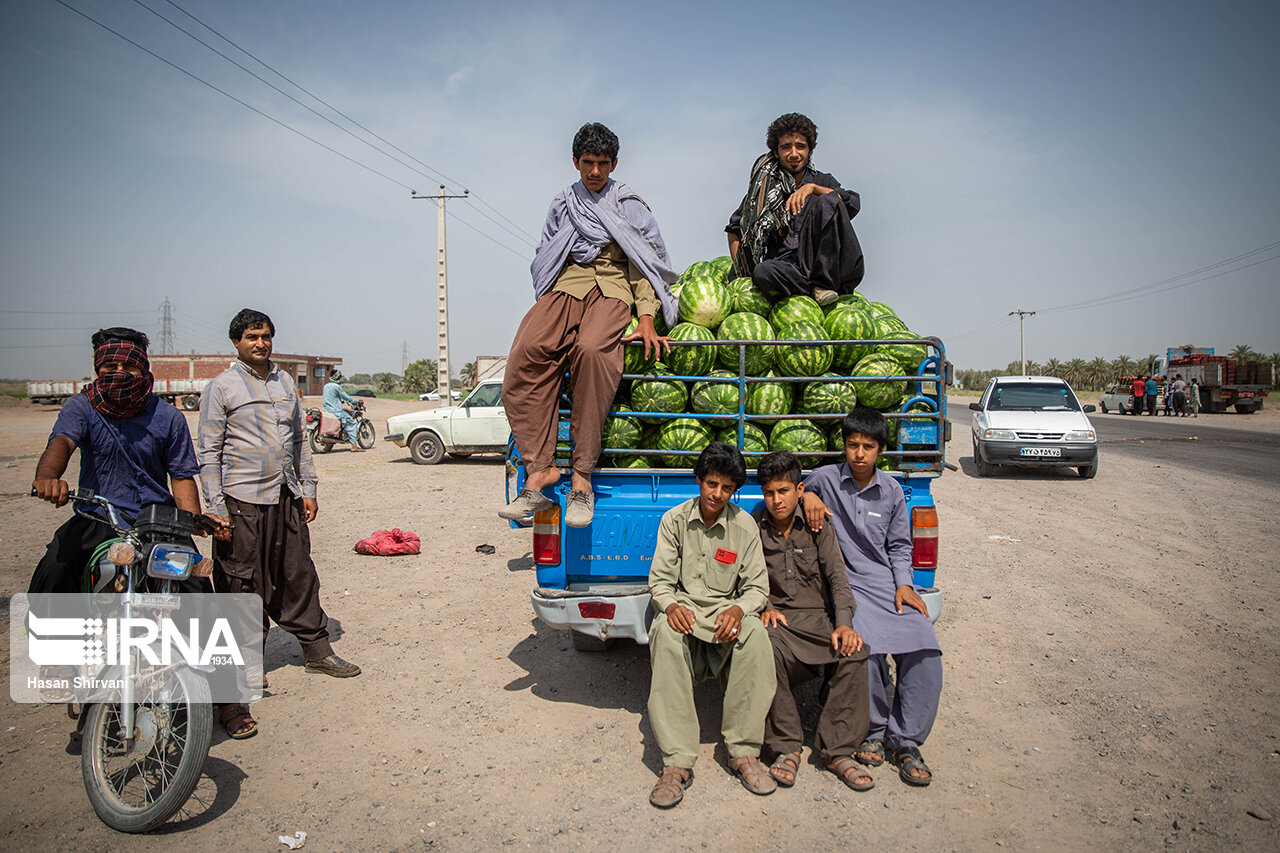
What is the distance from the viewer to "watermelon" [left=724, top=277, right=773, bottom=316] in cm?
451

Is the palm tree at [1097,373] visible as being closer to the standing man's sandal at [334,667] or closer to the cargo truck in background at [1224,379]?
the cargo truck in background at [1224,379]

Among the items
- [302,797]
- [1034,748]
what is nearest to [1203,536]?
[1034,748]

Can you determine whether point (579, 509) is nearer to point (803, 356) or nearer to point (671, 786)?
point (671, 786)

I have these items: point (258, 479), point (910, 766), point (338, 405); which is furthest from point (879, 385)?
point (338, 405)

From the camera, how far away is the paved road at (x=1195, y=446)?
13098 mm

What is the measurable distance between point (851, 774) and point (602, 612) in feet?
4.34

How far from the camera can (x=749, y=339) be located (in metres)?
3.98

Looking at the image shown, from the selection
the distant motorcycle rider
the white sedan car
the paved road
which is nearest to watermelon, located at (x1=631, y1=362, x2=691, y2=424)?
the white sedan car

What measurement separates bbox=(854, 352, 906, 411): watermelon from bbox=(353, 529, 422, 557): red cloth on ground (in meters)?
5.19

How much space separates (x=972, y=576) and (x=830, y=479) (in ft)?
11.7

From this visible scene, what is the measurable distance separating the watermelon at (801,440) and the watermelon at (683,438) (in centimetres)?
38

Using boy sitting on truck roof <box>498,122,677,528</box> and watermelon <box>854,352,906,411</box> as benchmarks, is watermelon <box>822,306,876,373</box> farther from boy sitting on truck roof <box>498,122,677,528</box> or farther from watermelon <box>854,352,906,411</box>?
boy sitting on truck roof <box>498,122,677,528</box>

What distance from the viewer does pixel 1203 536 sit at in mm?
7680

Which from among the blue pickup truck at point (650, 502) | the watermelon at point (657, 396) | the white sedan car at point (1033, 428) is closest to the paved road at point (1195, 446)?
the white sedan car at point (1033, 428)
